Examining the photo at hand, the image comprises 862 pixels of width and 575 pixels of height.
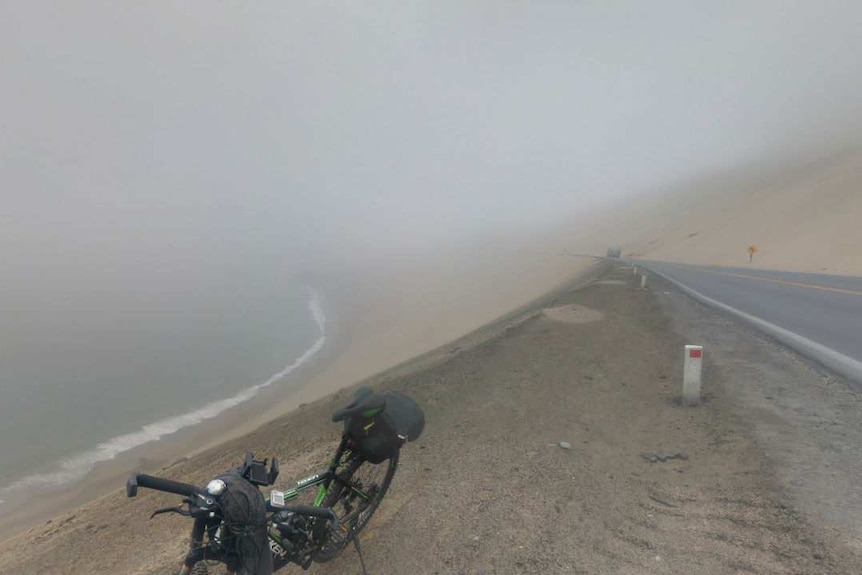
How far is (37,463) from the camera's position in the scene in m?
11.8

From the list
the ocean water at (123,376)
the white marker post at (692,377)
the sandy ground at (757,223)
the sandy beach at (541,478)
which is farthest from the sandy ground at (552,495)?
the sandy ground at (757,223)

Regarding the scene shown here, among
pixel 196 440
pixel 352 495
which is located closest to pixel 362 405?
pixel 352 495

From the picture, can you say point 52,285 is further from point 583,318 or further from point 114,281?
point 583,318

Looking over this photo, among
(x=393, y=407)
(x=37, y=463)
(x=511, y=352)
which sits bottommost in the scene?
(x=37, y=463)

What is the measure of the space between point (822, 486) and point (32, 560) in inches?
310

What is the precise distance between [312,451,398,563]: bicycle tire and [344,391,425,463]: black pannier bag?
165 mm

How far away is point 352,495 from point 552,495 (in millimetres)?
1887

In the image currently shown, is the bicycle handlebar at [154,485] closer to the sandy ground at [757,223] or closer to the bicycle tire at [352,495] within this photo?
the bicycle tire at [352,495]

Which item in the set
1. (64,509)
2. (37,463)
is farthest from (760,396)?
(37,463)

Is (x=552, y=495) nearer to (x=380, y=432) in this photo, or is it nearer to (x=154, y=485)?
(x=380, y=432)

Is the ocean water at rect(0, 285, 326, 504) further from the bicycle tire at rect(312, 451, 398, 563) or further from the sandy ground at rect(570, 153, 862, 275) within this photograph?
the sandy ground at rect(570, 153, 862, 275)

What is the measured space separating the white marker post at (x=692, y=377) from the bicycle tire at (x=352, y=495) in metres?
4.62

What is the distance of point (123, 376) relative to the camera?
18219 millimetres

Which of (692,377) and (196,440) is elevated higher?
(692,377)
